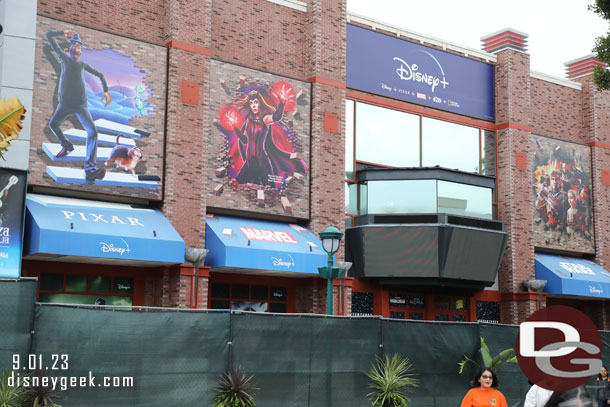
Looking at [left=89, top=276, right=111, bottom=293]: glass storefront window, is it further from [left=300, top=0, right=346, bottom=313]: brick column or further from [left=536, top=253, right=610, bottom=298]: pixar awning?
[left=536, top=253, right=610, bottom=298]: pixar awning

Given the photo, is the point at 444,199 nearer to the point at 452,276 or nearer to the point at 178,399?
the point at 452,276

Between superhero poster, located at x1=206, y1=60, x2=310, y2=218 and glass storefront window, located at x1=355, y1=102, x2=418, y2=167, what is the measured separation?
2675 millimetres

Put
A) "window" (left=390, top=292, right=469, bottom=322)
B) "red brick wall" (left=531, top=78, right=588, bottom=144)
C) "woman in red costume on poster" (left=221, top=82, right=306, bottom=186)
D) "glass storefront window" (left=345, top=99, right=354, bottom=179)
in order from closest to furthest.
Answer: "woman in red costume on poster" (left=221, top=82, right=306, bottom=186) < "glass storefront window" (left=345, top=99, right=354, bottom=179) < "window" (left=390, top=292, right=469, bottom=322) < "red brick wall" (left=531, top=78, right=588, bottom=144)

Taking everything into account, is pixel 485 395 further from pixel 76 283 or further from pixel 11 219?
pixel 76 283

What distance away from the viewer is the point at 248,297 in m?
24.7

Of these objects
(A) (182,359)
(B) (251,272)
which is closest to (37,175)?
(B) (251,272)

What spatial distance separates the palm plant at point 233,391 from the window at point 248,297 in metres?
10.4

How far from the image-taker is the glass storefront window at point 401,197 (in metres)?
26.3

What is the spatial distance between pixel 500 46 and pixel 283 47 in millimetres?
10740

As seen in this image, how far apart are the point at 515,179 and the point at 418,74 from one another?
586cm

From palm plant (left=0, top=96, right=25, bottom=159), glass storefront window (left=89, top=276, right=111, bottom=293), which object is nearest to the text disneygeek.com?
palm plant (left=0, top=96, right=25, bottom=159)

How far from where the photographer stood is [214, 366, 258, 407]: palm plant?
13211 mm

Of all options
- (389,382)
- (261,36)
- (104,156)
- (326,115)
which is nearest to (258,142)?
(326,115)

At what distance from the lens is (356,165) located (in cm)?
2714
